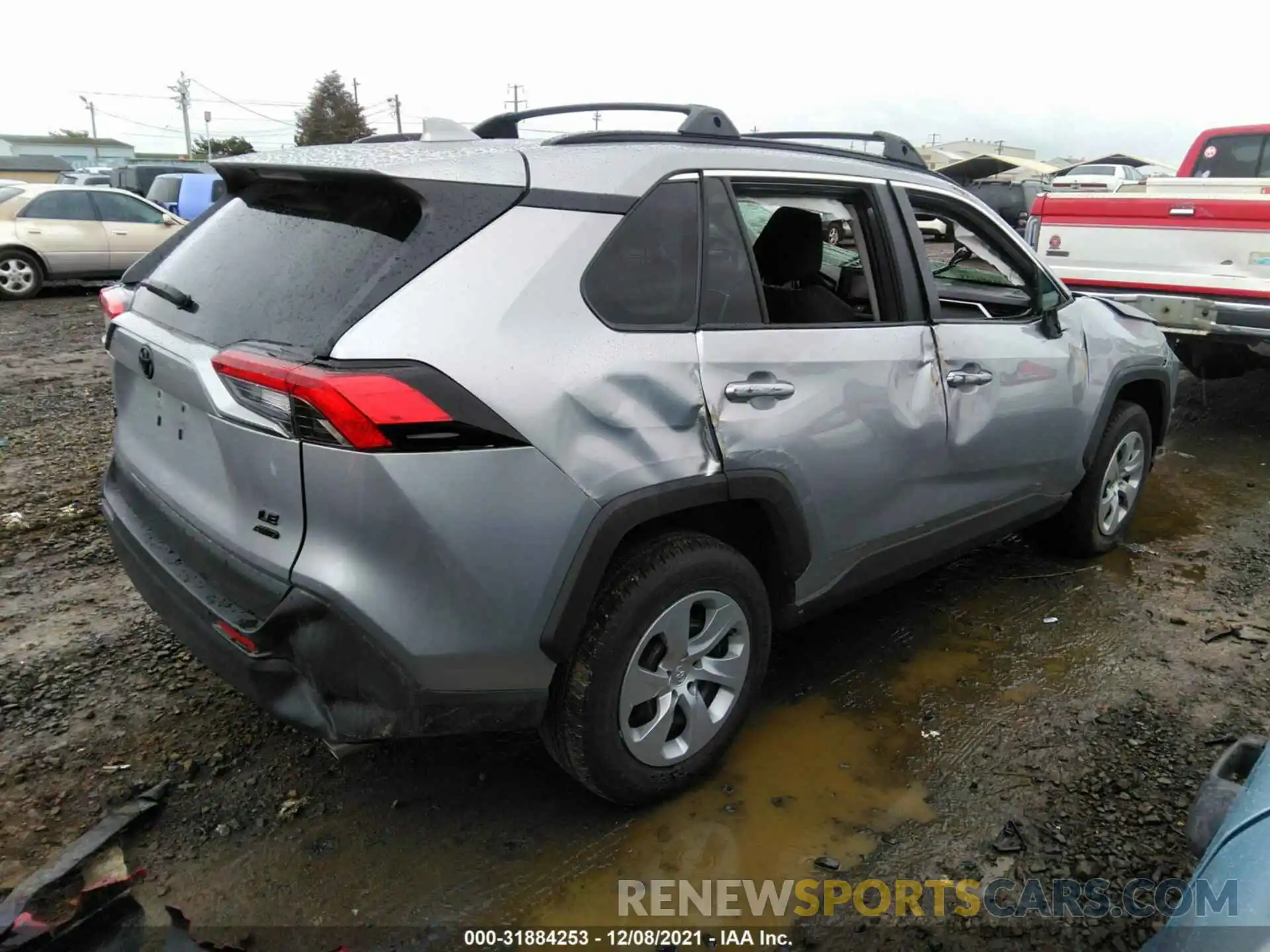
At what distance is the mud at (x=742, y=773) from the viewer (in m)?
2.39

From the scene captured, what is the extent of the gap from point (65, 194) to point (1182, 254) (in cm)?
1281

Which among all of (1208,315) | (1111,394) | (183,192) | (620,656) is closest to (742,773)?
(620,656)

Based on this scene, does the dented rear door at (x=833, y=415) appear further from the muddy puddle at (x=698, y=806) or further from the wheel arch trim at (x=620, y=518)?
the muddy puddle at (x=698, y=806)

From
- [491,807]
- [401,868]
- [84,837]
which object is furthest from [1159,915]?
[84,837]

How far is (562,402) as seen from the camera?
218 cm

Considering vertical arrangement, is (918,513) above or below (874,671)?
above

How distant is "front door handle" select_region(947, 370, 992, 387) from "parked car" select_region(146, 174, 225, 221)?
649 inches

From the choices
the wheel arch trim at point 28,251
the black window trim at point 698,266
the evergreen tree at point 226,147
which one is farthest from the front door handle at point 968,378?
the evergreen tree at point 226,147

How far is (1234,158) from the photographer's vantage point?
340 inches

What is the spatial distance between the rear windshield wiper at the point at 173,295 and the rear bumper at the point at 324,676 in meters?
0.61

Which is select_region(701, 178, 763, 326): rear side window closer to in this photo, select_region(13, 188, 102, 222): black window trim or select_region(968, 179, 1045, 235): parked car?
select_region(13, 188, 102, 222): black window trim

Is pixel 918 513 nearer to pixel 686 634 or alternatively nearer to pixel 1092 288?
pixel 686 634

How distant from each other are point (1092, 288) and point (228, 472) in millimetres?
6382

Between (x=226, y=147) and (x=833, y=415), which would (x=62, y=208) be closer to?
(x=833, y=415)
